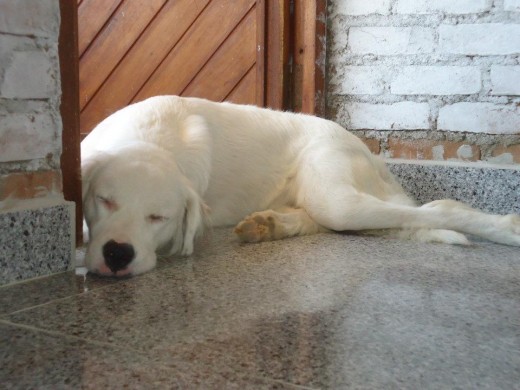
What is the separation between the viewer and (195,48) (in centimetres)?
394

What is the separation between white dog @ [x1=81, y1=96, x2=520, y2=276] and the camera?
6.97 feet

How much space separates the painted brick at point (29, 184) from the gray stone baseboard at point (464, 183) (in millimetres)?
1848

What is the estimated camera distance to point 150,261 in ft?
6.77

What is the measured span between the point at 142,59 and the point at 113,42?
210 millimetres

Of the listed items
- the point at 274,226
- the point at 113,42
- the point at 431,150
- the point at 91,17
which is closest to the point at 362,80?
the point at 431,150

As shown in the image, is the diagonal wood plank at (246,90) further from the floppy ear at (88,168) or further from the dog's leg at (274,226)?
the floppy ear at (88,168)

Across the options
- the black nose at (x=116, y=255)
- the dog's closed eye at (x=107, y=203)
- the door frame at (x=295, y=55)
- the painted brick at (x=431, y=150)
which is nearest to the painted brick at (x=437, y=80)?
the painted brick at (x=431, y=150)

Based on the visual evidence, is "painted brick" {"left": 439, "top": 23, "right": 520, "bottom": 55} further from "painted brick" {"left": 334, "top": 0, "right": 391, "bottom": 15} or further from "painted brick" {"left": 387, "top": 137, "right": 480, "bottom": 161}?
"painted brick" {"left": 387, "top": 137, "right": 480, "bottom": 161}

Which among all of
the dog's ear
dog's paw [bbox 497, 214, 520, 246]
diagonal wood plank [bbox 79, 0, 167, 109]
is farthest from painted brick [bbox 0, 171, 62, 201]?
diagonal wood plank [bbox 79, 0, 167, 109]

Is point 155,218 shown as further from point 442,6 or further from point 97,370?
point 442,6

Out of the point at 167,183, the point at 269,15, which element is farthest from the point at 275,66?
the point at 167,183

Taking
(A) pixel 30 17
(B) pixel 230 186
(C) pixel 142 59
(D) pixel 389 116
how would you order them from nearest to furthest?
1. (A) pixel 30 17
2. (B) pixel 230 186
3. (D) pixel 389 116
4. (C) pixel 142 59

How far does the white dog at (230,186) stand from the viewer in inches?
83.6

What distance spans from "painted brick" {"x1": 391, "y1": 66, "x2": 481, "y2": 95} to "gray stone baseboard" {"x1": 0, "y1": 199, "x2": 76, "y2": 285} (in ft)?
6.32
